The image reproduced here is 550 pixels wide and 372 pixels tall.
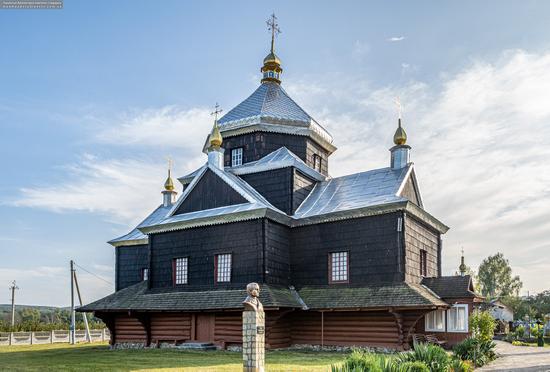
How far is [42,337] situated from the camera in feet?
111

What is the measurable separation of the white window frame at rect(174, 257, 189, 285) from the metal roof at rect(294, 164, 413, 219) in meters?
5.21

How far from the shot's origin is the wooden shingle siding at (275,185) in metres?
23.3

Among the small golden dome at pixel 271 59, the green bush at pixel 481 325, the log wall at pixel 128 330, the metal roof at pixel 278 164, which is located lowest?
the log wall at pixel 128 330

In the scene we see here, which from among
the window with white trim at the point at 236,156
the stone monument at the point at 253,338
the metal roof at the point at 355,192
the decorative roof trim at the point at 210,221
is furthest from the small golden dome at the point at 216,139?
the stone monument at the point at 253,338

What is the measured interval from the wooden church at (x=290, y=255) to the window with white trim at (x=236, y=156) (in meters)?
0.06

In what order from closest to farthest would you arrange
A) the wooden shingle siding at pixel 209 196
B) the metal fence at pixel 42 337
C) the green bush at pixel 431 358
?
the green bush at pixel 431 358, the wooden shingle siding at pixel 209 196, the metal fence at pixel 42 337

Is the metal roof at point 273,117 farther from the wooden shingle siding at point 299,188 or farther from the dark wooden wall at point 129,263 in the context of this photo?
the dark wooden wall at point 129,263

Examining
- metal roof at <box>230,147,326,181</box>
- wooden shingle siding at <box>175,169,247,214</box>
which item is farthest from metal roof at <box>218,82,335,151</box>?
wooden shingle siding at <box>175,169,247,214</box>

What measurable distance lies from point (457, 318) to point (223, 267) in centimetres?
926

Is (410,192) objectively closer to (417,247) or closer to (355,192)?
(355,192)

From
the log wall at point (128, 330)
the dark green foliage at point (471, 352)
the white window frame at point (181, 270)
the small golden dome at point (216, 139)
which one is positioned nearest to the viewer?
the dark green foliage at point (471, 352)

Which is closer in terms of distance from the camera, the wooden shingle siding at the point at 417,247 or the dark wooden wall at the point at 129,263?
the wooden shingle siding at the point at 417,247

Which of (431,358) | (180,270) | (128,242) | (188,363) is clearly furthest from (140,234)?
(431,358)

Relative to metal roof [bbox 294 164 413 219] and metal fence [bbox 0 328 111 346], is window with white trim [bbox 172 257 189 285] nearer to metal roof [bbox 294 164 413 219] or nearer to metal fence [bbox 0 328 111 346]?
metal roof [bbox 294 164 413 219]
